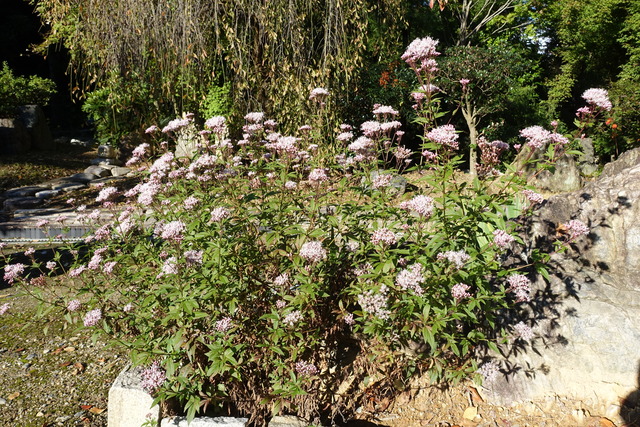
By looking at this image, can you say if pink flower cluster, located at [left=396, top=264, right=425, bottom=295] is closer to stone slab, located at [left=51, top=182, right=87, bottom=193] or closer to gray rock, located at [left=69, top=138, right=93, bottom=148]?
stone slab, located at [left=51, top=182, right=87, bottom=193]

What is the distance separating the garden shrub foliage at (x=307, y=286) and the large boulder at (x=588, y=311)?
205 mm

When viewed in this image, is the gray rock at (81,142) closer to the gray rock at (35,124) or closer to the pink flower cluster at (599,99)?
the gray rock at (35,124)

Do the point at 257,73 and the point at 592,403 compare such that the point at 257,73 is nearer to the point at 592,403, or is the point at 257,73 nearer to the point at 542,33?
the point at 592,403

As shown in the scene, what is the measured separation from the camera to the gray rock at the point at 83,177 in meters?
8.59

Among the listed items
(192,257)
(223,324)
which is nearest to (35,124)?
(192,257)

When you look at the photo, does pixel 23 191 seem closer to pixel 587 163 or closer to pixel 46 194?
pixel 46 194

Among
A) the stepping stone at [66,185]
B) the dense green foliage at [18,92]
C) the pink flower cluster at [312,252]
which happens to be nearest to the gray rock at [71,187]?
the stepping stone at [66,185]

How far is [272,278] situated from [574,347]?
5.15 feet

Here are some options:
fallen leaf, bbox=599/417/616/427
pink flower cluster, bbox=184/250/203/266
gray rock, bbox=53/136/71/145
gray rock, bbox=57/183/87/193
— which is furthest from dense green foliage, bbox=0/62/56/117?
fallen leaf, bbox=599/417/616/427

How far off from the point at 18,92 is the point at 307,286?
1214cm

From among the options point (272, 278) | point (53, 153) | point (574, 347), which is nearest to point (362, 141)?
point (272, 278)

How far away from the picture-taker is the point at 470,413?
2354mm

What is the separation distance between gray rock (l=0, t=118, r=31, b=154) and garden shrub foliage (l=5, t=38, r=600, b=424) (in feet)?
30.7

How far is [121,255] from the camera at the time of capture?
2.33 m
